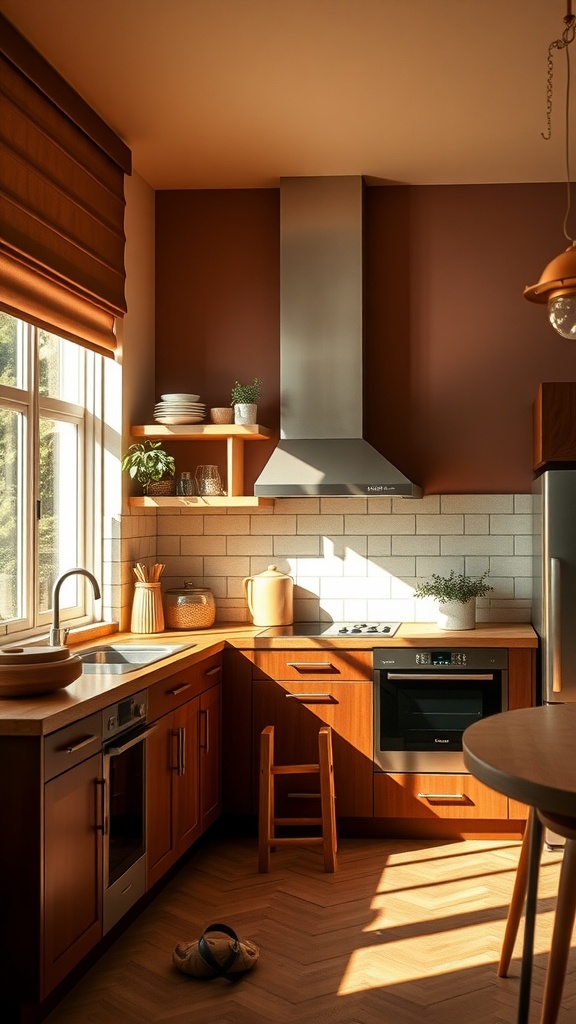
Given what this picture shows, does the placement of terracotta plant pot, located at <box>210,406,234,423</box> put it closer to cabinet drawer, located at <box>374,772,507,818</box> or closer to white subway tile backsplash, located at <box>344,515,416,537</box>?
white subway tile backsplash, located at <box>344,515,416,537</box>

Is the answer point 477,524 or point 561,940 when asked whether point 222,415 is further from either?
point 561,940

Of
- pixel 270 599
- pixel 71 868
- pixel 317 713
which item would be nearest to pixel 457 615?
pixel 317 713

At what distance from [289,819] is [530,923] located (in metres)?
1.75

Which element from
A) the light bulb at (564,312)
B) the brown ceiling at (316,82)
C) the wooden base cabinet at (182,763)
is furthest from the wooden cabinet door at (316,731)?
the brown ceiling at (316,82)

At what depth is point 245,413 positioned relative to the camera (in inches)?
197

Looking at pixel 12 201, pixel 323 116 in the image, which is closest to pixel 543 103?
pixel 323 116

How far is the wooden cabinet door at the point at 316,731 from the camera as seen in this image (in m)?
4.59

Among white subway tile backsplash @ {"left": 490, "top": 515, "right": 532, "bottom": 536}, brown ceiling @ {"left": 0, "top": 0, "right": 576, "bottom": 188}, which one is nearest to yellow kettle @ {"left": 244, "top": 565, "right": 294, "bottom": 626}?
white subway tile backsplash @ {"left": 490, "top": 515, "right": 532, "bottom": 536}

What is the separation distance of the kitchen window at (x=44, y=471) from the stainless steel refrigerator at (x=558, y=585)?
210 centimetres

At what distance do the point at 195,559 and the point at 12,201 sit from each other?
7.68ft

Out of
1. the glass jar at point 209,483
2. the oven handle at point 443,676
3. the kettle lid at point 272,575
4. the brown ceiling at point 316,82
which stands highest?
the brown ceiling at point 316,82

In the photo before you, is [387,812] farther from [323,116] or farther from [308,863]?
[323,116]

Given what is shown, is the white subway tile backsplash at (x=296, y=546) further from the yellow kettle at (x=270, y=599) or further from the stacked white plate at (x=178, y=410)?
the stacked white plate at (x=178, y=410)

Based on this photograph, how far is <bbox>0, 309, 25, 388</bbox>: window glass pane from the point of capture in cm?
384
